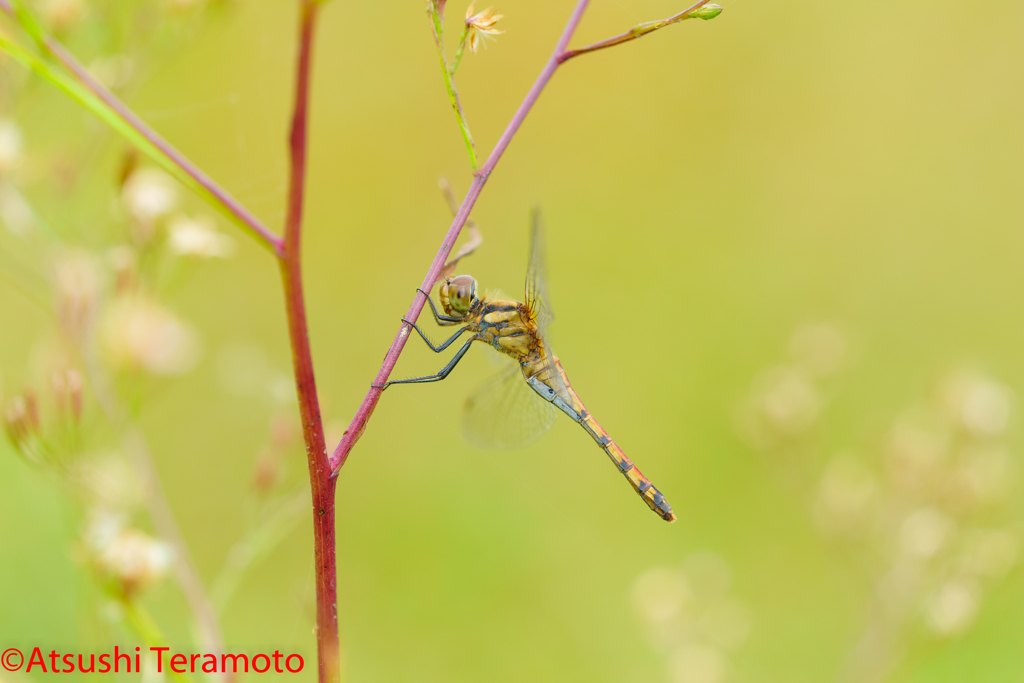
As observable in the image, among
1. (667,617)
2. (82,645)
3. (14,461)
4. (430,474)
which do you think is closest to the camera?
(82,645)

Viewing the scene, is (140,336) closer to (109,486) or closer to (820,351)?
(109,486)

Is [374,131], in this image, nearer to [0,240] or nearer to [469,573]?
[469,573]

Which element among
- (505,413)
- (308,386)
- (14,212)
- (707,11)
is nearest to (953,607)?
(505,413)

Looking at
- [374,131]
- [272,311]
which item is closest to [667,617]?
[272,311]

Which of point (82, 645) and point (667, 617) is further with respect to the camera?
point (667, 617)

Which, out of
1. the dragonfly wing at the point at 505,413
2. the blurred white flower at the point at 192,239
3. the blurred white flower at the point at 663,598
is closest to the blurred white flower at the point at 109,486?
the blurred white flower at the point at 192,239

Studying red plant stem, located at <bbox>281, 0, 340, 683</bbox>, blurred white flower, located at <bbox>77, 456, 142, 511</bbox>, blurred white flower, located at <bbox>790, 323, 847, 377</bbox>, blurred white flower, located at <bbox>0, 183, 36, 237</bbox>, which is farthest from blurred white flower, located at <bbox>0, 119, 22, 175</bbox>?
blurred white flower, located at <bbox>790, 323, 847, 377</bbox>
